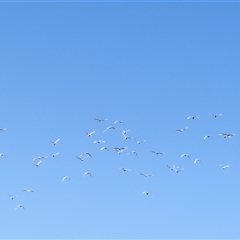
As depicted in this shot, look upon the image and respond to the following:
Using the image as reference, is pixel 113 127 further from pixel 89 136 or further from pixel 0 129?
pixel 0 129

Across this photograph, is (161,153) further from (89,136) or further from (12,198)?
(12,198)

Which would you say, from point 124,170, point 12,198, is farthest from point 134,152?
point 12,198

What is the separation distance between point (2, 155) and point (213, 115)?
95.6 ft

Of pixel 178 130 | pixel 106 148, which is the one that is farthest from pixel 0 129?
pixel 178 130

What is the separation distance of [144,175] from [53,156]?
1409 cm

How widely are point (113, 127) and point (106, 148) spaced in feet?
10.4

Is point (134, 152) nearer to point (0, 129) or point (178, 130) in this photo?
point (178, 130)

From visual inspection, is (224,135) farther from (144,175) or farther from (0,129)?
(0,129)

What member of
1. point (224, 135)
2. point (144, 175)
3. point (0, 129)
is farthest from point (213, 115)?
point (0, 129)

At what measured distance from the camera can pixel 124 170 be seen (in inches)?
6501

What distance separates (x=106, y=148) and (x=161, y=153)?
8017 millimetres

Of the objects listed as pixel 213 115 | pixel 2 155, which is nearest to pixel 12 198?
pixel 2 155

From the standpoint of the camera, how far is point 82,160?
526 feet

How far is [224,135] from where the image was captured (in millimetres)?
164375
